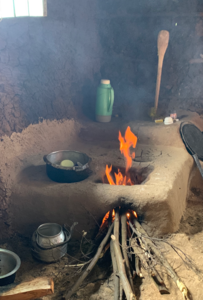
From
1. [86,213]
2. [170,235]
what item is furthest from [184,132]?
[86,213]

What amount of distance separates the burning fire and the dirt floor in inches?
30.6

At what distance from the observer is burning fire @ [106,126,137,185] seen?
9.81ft

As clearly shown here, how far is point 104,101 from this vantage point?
412 cm

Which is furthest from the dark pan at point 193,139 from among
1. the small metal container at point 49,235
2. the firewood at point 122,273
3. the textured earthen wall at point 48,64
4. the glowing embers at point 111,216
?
the small metal container at point 49,235

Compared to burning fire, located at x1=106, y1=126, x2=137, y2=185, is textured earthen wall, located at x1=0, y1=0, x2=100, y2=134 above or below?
above

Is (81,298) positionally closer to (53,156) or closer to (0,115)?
(53,156)

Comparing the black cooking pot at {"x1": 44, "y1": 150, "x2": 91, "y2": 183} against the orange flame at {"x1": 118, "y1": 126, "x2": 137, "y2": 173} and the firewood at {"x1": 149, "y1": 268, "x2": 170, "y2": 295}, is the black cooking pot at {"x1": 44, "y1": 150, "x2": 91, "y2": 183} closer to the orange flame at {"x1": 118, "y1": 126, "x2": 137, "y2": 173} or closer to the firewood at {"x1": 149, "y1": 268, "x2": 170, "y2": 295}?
the orange flame at {"x1": 118, "y1": 126, "x2": 137, "y2": 173}

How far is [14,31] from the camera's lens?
9.00 ft

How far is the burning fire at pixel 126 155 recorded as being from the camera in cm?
299

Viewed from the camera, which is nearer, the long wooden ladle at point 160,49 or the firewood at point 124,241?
the firewood at point 124,241

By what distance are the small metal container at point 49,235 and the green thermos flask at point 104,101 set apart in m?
2.25

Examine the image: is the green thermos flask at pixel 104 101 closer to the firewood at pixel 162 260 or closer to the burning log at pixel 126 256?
the burning log at pixel 126 256

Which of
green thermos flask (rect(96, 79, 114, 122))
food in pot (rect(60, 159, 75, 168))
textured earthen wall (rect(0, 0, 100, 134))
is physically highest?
textured earthen wall (rect(0, 0, 100, 134))

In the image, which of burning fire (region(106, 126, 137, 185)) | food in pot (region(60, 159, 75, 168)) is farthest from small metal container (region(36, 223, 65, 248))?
burning fire (region(106, 126, 137, 185))
